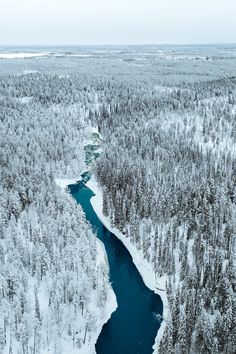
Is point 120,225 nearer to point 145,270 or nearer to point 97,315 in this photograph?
point 145,270

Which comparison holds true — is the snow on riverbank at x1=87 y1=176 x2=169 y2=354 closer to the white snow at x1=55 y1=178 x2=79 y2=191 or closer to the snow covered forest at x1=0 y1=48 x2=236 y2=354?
the snow covered forest at x1=0 y1=48 x2=236 y2=354

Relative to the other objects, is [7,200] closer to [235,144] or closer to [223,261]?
[223,261]

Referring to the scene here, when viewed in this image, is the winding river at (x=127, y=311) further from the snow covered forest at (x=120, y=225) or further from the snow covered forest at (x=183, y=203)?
the snow covered forest at (x=183, y=203)

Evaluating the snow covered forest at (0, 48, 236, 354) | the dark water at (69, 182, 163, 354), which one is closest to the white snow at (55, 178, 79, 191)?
the snow covered forest at (0, 48, 236, 354)

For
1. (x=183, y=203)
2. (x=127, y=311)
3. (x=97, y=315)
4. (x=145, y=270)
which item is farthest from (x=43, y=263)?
(x=183, y=203)

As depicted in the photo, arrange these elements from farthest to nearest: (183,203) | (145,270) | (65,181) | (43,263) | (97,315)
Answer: (65,181) < (183,203) < (145,270) < (43,263) < (97,315)

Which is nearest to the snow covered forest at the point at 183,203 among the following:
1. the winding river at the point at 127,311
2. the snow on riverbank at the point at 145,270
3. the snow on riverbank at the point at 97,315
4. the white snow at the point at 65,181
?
the snow on riverbank at the point at 145,270
